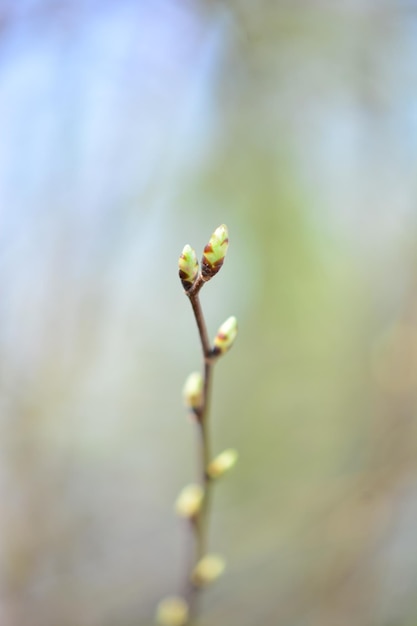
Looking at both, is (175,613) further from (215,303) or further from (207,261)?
(215,303)

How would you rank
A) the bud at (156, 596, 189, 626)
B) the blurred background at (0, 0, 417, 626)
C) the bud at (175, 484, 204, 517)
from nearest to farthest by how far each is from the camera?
the bud at (175, 484, 204, 517) → the bud at (156, 596, 189, 626) → the blurred background at (0, 0, 417, 626)

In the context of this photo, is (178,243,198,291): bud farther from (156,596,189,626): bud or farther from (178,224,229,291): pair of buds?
(156,596,189,626): bud

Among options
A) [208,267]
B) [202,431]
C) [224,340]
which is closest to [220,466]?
[202,431]

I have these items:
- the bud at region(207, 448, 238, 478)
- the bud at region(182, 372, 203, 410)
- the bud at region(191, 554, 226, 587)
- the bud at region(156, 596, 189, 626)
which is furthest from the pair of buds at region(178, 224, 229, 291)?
the bud at region(156, 596, 189, 626)

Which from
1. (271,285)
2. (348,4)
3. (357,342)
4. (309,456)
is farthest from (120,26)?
(309,456)

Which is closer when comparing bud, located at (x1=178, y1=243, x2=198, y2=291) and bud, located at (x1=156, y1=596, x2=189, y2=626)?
bud, located at (x1=178, y1=243, x2=198, y2=291)

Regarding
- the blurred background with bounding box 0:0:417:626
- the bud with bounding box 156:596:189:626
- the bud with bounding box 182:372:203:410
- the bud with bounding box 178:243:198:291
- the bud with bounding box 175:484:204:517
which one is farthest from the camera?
the blurred background with bounding box 0:0:417:626

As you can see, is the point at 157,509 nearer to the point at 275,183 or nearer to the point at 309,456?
the point at 309,456

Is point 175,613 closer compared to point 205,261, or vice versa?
point 205,261
